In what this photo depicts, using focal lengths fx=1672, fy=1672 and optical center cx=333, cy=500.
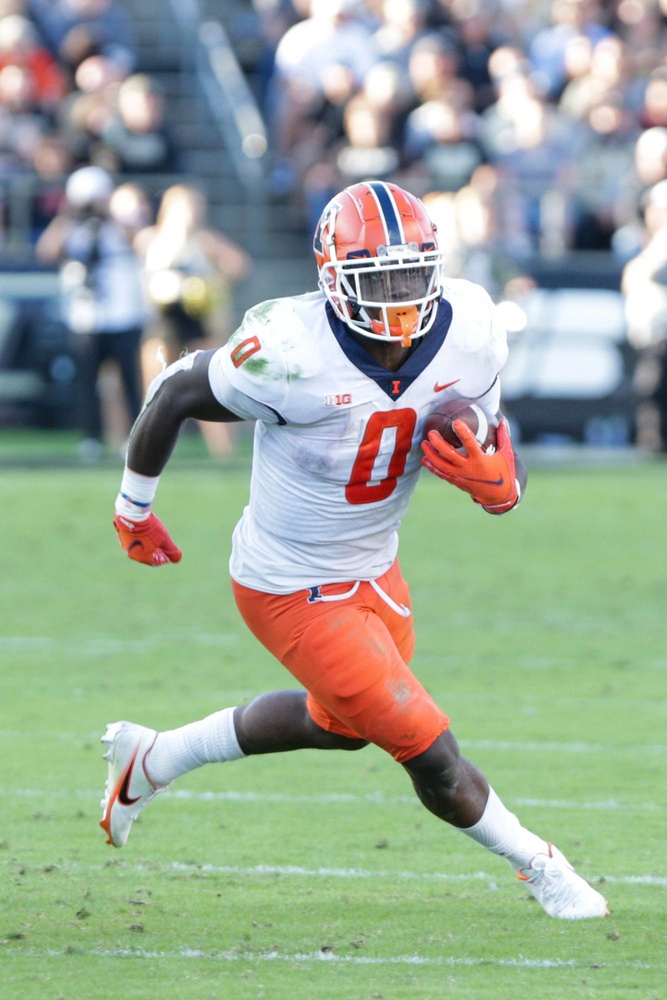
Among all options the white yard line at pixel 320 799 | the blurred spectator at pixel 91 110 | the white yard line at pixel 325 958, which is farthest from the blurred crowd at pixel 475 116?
the white yard line at pixel 325 958

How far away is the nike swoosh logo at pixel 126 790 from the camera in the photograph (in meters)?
4.19

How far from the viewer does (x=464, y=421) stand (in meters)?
3.77

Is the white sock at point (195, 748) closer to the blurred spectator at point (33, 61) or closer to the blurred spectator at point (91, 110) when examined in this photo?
the blurred spectator at point (91, 110)

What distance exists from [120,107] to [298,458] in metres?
10.6

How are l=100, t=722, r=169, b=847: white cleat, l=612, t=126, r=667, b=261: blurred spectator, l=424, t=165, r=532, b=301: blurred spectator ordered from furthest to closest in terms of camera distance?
l=612, t=126, r=667, b=261: blurred spectator, l=424, t=165, r=532, b=301: blurred spectator, l=100, t=722, r=169, b=847: white cleat

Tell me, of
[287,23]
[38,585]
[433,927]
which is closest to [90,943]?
[433,927]

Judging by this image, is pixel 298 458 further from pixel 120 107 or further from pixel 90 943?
pixel 120 107

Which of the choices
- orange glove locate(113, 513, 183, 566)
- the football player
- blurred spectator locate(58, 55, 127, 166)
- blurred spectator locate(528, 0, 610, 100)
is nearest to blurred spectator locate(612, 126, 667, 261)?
blurred spectator locate(528, 0, 610, 100)

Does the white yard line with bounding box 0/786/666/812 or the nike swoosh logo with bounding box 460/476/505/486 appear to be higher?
the nike swoosh logo with bounding box 460/476/505/486

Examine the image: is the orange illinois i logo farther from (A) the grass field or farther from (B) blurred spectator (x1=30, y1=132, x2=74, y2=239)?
(B) blurred spectator (x1=30, y1=132, x2=74, y2=239)

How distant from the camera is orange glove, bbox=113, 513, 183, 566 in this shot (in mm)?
4102

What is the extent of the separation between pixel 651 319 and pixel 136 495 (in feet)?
28.7

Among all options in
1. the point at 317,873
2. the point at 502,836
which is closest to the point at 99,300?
the point at 317,873

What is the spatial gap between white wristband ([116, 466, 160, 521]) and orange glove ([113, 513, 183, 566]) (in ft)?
0.06
